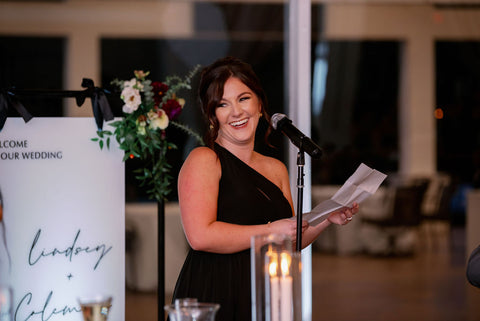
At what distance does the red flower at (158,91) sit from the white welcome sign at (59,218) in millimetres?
272

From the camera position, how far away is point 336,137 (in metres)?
4.39

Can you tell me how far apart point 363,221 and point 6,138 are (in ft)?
12.5

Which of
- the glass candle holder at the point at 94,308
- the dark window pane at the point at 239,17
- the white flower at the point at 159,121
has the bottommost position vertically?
the glass candle holder at the point at 94,308

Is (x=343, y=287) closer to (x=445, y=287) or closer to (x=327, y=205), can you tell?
(x=445, y=287)

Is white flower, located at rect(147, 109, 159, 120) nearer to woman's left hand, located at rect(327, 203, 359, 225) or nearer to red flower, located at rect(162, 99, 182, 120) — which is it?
red flower, located at rect(162, 99, 182, 120)

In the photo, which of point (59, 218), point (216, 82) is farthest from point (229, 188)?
point (59, 218)

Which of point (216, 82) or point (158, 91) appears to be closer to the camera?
point (216, 82)

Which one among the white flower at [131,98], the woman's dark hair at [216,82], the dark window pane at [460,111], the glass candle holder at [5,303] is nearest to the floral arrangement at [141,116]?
the white flower at [131,98]

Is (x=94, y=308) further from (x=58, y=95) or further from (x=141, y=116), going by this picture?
(x=58, y=95)

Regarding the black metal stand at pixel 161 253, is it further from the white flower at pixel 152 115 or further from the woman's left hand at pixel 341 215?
the woman's left hand at pixel 341 215

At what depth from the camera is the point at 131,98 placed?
8.57 feet

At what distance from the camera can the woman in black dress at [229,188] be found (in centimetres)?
218

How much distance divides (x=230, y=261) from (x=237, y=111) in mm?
511

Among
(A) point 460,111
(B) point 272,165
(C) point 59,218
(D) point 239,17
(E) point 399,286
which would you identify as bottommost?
(E) point 399,286
